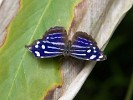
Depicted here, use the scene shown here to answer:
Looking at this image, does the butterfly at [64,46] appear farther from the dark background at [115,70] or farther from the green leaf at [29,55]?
the dark background at [115,70]

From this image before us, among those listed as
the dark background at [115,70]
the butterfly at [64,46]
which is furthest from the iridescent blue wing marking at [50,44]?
the dark background at [115,70]

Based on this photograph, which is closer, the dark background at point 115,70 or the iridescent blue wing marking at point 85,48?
the iridescent blue wing marking at point 85,48

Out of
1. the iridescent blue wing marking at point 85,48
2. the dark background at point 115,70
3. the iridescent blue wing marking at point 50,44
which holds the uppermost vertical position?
the iridescent blue wing marking at point 50,44

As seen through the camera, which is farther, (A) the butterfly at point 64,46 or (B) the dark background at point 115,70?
(B) the dark background at point 115,70

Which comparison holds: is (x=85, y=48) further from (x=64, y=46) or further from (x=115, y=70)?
(x=115, y=70)

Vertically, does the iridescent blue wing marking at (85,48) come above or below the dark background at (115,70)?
above

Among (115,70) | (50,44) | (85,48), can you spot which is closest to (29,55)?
(50,44)

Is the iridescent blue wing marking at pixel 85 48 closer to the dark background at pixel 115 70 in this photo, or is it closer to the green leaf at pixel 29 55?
the green leaf at pixel 29 55

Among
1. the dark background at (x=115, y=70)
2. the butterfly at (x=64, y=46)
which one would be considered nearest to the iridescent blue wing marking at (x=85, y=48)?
the butterfly at (x=64, y=46)
